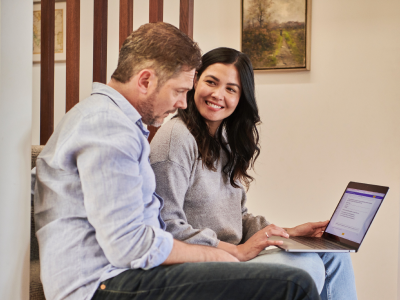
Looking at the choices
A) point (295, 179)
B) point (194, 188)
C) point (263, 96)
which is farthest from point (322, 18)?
point (194, 188)

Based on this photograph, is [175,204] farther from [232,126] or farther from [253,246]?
[232,126]

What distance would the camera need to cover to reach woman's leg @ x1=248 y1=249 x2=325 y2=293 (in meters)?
1.07

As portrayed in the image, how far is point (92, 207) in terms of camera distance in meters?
0.79

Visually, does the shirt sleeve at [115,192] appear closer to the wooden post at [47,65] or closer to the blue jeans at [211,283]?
the blue jeans at [211,283]

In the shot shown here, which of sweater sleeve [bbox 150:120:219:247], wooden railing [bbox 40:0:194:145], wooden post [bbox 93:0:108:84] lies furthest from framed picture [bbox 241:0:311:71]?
sweater sleeve [bbox 150:120:219:247]

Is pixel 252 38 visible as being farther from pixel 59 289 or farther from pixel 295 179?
pixel 59 289

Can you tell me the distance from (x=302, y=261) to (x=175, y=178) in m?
0.44

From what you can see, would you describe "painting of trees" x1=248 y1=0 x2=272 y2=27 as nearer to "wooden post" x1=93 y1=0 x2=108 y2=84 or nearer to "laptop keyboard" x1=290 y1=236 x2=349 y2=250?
"wooden post" x1=93 y1=0 x2=108 y2=84

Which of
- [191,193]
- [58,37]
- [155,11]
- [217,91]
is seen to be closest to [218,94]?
[217,91]

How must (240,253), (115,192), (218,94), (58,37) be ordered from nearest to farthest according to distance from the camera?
(115,192)
(240,253)
(218,94)
(58,37)

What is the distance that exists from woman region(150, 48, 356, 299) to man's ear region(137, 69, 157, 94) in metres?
0.25

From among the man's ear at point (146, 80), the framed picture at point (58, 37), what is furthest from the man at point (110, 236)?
the framed picture at point (58, 37)

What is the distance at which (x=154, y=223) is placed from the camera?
3.22 feet

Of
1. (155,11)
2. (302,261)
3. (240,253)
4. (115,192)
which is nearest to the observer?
(115,192)
